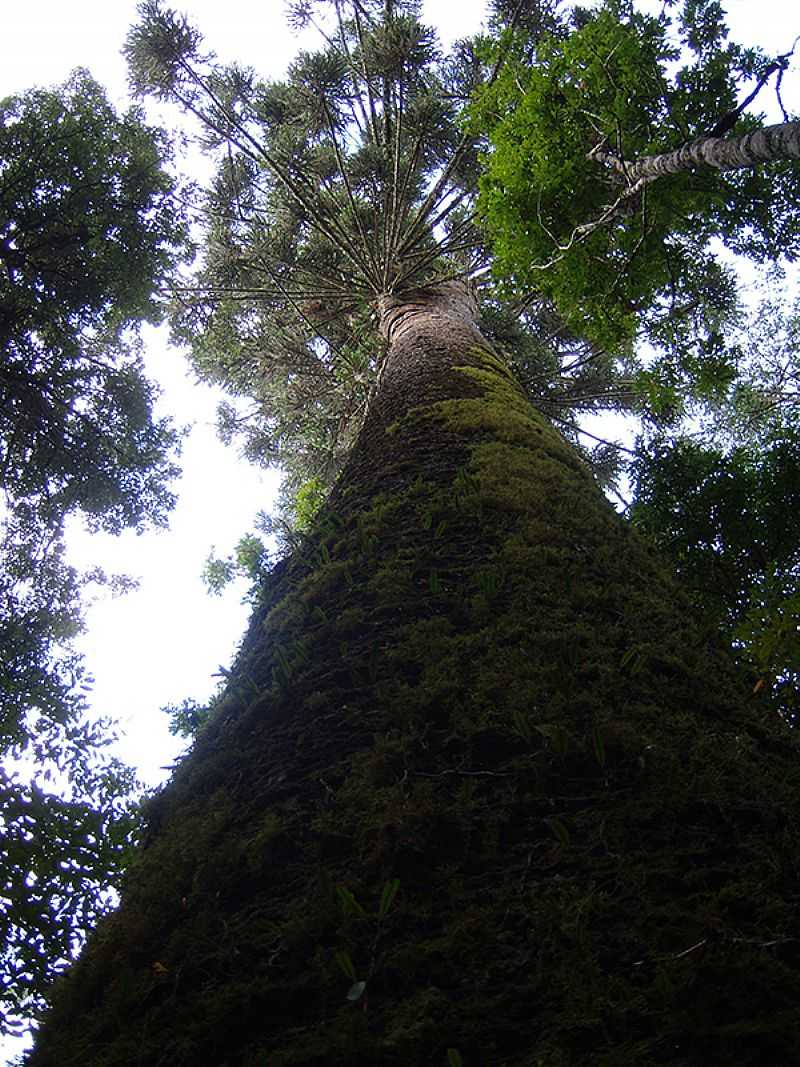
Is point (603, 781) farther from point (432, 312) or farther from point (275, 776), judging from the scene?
point (432, 312)

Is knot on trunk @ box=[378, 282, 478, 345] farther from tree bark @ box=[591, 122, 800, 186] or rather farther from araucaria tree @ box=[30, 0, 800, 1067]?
araucaria tree @ box=[30, 0, 800, 1067]

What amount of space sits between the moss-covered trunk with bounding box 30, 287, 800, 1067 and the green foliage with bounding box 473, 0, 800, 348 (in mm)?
3297

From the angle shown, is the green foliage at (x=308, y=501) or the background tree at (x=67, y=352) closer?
the background tree at (x=67, y=352)

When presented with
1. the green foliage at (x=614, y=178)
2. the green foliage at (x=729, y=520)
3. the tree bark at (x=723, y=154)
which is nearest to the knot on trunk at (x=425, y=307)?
the green foliage at (x=614, y=178)

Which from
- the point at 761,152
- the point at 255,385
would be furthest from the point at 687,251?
the point at 255,385

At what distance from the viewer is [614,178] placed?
17.2 feet

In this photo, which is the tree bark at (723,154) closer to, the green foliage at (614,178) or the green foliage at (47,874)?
the green foliage at (614,178)

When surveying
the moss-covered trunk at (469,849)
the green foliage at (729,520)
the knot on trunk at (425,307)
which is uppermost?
the knot on trunk at (425,307)

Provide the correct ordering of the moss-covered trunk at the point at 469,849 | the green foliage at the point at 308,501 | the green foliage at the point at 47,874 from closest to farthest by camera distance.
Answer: the moss-covered trunk at the point at 469,849
the green foliage at the point at 47,874
the green foliage at the point at 308,501

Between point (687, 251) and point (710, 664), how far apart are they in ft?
14.6

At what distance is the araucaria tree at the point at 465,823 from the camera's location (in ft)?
4.00

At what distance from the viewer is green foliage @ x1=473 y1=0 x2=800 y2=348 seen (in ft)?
16.3

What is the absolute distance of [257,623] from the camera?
128 inches

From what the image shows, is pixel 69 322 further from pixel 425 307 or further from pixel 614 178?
pixel 614 178
